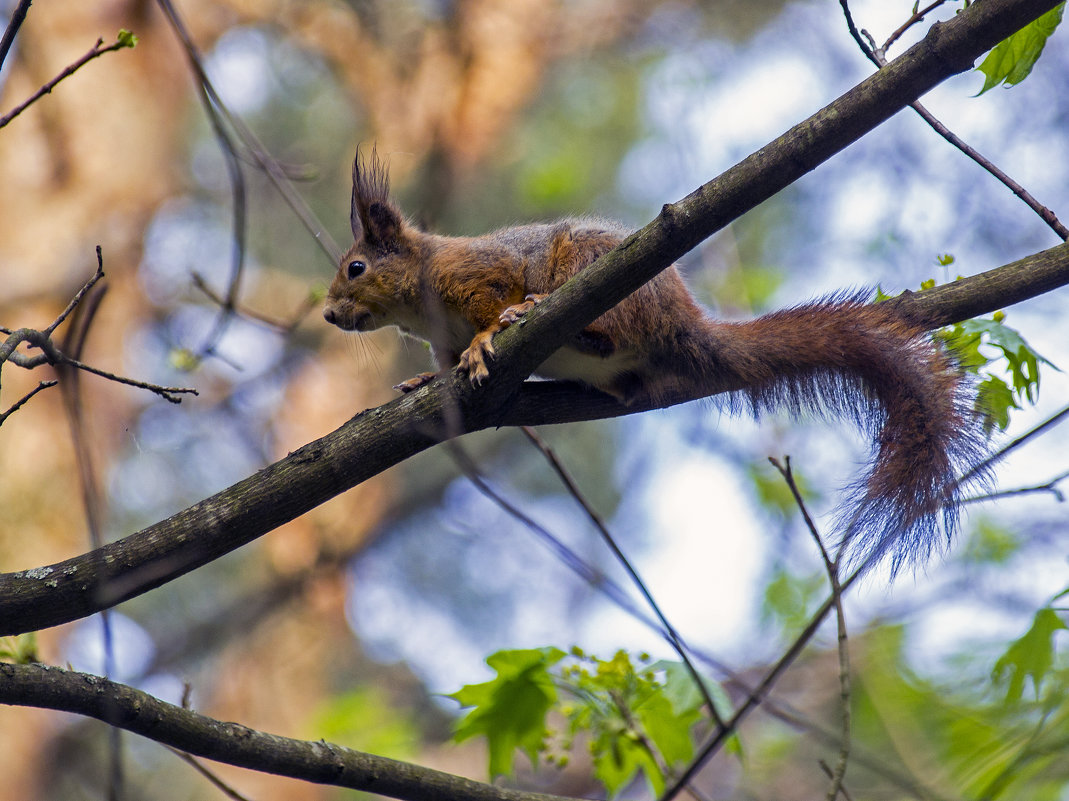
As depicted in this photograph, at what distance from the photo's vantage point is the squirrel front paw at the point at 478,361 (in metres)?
2.32

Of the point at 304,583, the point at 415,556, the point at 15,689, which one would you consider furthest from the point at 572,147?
the point at 15,689

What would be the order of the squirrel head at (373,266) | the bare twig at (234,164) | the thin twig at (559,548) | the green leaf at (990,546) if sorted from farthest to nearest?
the green leaf at (990,546)
the squirrel head at (373,266)
the bare twig at (234,164)
the thin twig at (559,548)

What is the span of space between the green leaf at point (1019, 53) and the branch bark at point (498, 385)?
42 cm

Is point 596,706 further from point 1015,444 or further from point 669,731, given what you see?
point 1015,444

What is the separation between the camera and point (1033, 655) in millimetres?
2279

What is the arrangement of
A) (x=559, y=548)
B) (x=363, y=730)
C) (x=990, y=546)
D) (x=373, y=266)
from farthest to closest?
1. (x=363, y=730)
2. (x=990, y=546)
3. (x=373, y=266)
4. (x=559, y=548)

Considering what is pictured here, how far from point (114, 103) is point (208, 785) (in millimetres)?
5636

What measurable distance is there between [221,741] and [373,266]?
7.09 ft

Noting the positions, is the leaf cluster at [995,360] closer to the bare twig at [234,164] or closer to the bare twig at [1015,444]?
the bare twig at [1015,444]

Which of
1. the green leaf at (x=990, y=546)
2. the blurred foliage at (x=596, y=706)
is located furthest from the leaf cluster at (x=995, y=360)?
the green leaf at (x=990, y=546)

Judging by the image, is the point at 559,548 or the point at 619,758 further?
the point at 619,758

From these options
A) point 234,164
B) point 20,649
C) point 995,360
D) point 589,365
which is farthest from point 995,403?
point 20,649

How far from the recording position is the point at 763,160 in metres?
1.91

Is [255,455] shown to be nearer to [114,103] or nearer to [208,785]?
[114,103]
